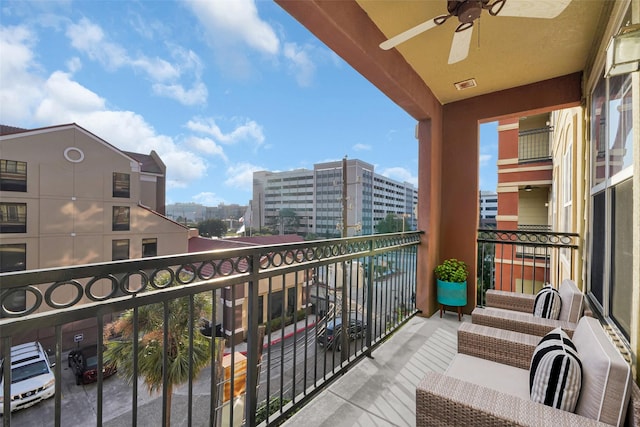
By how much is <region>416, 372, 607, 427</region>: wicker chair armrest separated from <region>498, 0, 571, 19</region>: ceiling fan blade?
2.03 m

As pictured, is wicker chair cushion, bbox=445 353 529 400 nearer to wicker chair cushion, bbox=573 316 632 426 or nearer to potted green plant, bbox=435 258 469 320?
wicker chair cushion, bbox=573 316 632 426

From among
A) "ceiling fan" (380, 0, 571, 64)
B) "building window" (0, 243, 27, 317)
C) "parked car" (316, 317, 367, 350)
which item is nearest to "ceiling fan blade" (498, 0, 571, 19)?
"ceiling fan" (380, 0, 571, 64)

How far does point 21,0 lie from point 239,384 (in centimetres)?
336

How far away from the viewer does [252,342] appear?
4.52ft

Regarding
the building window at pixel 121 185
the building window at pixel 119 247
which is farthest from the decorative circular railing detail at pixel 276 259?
the building window at pixel 121 185

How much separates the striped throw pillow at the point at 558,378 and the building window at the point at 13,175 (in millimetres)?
3468

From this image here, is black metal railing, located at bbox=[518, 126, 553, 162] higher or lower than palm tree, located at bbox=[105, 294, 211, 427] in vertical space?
higher

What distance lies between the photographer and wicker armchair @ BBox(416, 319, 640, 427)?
970 mm

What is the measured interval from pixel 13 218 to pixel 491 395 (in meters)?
3.23

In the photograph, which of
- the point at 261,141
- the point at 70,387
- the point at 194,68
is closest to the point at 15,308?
the point at 70,387

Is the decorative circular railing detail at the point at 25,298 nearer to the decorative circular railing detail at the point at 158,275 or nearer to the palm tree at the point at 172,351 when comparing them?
the decorative circular railing detail at the point at 158,275

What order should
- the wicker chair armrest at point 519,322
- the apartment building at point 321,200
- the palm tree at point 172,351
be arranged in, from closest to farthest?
the wicker chair armrest at point 519,322 → the palm tree at point 172,351 → the apartment building at point 321,200

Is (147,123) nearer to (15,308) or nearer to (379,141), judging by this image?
(15,308)

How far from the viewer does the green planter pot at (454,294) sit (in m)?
3.17
